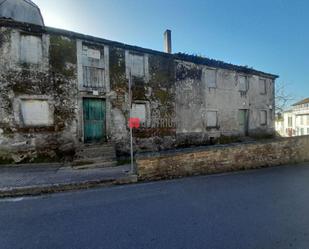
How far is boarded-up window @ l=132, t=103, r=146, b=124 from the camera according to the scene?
500 inches

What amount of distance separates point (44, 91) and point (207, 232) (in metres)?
9.78

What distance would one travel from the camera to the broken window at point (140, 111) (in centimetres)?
1272

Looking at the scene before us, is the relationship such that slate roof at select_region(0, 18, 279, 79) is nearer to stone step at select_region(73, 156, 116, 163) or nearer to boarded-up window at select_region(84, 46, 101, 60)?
boarded-up window at select_region(84, 46, 101, 60)

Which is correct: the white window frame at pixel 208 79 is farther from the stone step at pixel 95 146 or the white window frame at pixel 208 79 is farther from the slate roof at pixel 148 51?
the stone step at pixel 95 146

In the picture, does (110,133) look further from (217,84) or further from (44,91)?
(217,84)

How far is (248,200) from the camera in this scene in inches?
191

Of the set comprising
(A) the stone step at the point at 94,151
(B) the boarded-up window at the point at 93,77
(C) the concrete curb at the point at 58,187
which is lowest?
(C) the concrete curb at the point at 58,187

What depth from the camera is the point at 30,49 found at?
10.1 meters

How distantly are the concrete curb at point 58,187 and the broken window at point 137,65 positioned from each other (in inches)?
303

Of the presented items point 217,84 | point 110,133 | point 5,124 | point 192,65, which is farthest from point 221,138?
point 5,124

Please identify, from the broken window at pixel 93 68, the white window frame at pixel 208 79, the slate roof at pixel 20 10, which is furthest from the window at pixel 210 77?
the slate roof at pixel 20 10

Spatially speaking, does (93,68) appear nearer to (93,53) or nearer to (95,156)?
(93,53)

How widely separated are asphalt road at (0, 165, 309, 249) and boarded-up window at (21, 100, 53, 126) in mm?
5602

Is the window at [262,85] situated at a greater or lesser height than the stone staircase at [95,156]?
greater
